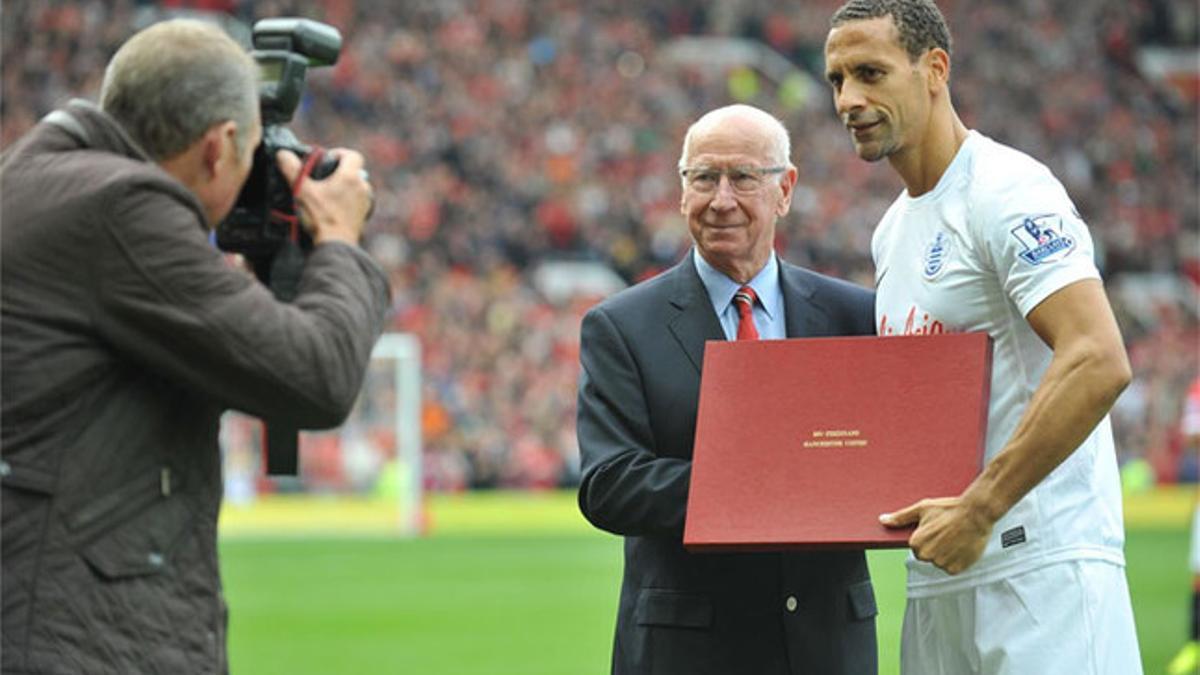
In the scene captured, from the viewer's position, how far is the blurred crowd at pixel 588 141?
27.6 m

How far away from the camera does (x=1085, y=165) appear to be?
118ft

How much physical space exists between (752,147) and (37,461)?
6.77ft

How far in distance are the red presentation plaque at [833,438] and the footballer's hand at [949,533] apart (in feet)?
0.15

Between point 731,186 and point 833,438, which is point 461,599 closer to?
point 731,186

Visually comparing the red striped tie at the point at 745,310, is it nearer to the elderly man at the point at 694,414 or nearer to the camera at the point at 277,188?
the elderly man at the point at 694,414

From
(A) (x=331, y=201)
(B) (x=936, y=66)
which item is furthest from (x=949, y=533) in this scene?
(A) (x=331, y=201)

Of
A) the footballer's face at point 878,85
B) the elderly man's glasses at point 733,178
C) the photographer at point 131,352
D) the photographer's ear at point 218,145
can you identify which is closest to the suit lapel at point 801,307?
the elderly man's glasses at point 733,178

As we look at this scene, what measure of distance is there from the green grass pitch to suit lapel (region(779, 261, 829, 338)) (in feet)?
21.6

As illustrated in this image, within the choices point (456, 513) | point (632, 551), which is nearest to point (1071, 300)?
point (632, 551)

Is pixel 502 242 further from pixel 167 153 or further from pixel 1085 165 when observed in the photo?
pixel 167 153

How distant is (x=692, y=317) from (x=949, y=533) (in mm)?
1151

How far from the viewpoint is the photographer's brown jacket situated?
3.23 metres

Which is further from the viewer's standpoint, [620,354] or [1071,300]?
[620,354]

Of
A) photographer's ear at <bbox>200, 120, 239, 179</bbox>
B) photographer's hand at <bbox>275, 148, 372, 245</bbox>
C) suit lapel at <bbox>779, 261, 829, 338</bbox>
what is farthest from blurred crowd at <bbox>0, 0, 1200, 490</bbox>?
photographer's ear at <bbox>200, 120, 239, 179</bbox>
